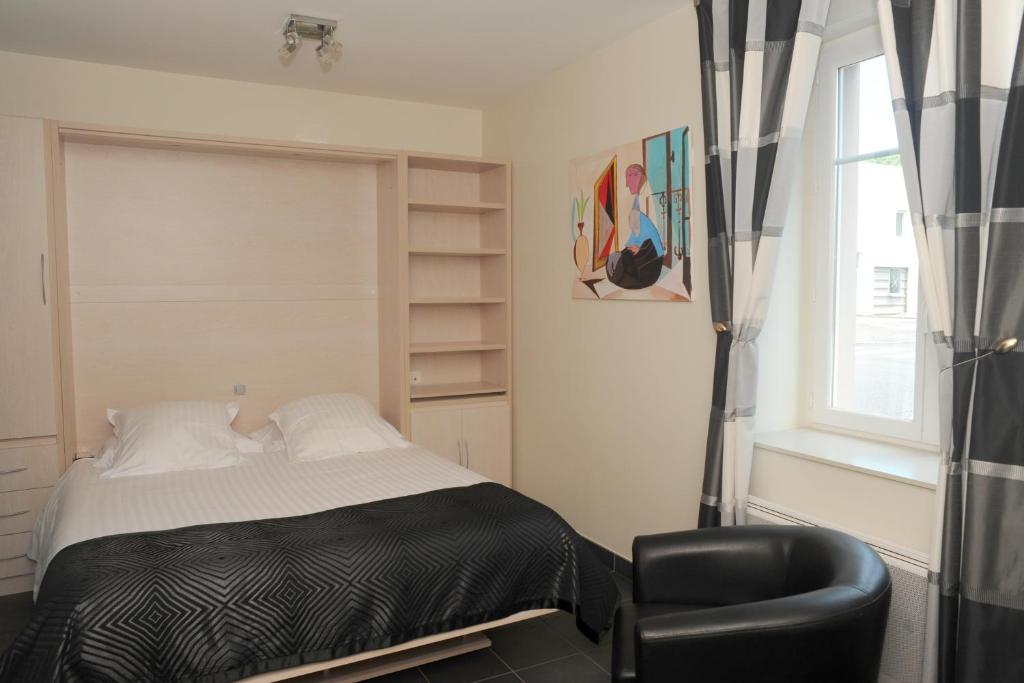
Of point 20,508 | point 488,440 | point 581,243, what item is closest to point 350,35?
point 581,243

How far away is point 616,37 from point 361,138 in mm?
1707

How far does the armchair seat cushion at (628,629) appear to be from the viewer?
1.97 meters

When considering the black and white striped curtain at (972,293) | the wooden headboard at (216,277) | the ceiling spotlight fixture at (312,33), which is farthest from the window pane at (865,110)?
the wooden headboard at (216,277)

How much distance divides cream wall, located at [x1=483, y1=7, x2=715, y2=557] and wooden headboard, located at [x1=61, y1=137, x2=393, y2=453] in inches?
36.8

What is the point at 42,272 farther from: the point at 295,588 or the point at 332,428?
the point at 295,588

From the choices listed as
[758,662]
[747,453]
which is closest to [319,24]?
[747,453]

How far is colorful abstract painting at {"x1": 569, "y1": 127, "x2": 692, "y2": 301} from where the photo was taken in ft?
10.3

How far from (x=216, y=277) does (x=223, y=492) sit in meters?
1.51

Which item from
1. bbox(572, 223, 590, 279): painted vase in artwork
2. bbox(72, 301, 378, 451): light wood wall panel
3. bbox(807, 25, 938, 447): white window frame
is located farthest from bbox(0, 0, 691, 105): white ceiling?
bbox(72, 301, 378, 451): light wood wall panel

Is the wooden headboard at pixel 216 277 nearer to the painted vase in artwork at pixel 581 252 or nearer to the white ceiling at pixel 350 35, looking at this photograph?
the white ceiling at pixel 350 35

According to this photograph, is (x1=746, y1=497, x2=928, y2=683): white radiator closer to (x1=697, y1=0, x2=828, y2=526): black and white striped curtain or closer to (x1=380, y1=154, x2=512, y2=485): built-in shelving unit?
(x1=697, y1=0, x2=828, y2=526): black and white striped curtain

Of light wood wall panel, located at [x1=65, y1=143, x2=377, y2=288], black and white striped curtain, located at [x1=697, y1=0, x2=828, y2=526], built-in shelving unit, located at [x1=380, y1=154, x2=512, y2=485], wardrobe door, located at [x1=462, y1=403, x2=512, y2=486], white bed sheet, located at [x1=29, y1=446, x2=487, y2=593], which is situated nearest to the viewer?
black and white striped curtain, located at [x1=697, y1=0, x2=828, y2=526]

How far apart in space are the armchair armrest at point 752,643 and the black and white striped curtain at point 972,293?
1.33 feet

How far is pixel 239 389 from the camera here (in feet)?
13.7
